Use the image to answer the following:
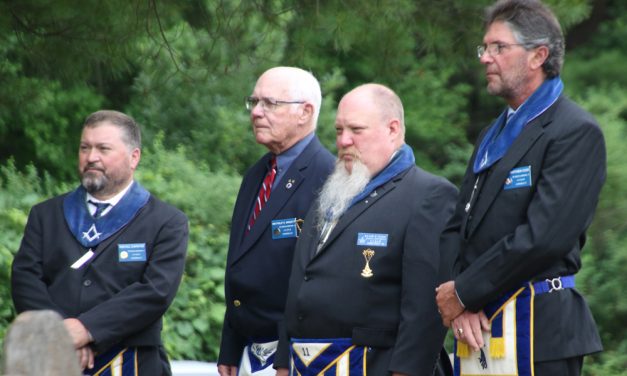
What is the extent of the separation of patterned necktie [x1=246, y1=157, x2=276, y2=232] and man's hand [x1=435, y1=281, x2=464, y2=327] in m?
1.48

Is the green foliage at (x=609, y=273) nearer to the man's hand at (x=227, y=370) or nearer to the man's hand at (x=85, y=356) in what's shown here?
the man's hand at (x=227, y=370)

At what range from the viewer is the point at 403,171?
6.05m

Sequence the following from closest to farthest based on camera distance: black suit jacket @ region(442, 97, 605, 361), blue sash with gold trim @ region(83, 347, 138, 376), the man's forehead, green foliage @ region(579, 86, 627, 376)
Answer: black suit jacket @ region(442, 97, 605, 361)
blue sash with gold trim @ region(83, 347, 138, 376)
the man's forehead
green foliage @ region(579, 86, 627, 376)

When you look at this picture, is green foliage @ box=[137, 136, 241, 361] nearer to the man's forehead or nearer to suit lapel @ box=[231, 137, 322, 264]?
the man's forehead

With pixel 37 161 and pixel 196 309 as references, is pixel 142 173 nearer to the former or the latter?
pixel 196 309

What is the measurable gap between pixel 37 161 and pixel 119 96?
4.40ft

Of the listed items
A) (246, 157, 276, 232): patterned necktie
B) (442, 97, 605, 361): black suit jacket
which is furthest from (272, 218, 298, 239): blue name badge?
(442, 97, 605, 361): black suit jacket

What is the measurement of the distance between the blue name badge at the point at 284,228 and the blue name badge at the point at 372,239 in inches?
26.4

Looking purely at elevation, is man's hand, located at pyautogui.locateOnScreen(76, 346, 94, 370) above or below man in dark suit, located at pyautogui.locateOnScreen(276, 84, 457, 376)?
below

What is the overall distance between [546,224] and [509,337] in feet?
1.69

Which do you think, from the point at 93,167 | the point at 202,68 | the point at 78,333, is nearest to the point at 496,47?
the point at 93,167

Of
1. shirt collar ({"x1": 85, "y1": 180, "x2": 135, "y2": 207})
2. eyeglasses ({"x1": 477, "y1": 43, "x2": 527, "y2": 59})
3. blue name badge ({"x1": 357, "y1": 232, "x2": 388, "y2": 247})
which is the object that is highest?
eyeglasses ({"x1": 477, "y1": 43, "x2": 527, "y2": 59})

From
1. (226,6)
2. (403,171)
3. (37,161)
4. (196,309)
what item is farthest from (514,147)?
(37,161)

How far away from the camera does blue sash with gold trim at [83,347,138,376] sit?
21.5ft
